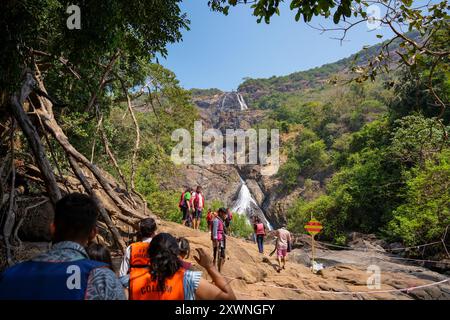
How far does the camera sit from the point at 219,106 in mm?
98438

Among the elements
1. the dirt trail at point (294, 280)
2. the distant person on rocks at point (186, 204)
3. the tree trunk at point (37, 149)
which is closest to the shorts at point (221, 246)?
the dirt trail at point (294, 280)

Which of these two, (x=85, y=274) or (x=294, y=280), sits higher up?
(x=85, y=274)

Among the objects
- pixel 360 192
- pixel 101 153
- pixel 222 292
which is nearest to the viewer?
pixel 222 292

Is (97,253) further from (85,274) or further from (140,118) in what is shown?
(140,118)

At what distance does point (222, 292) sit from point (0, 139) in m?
6.37

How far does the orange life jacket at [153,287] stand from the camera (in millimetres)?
2072

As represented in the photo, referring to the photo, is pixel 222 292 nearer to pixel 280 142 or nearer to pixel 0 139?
pixel 0 139

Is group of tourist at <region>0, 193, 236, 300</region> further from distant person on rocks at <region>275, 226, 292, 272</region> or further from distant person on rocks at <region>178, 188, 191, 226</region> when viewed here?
distant person on rocks at <region>178, 188, 191, 226</region>

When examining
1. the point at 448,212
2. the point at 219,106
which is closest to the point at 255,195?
the point at 448,212

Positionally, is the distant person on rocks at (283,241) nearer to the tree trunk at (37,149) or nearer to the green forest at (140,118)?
the green forest at (140,118)

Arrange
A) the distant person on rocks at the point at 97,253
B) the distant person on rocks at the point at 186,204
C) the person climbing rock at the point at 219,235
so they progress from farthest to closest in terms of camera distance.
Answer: the distant person on rocks at the point at 186,204, the person climbing rock at the point at 219,235, the distant person on rocks at the point at 97,253

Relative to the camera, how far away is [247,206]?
42906mm

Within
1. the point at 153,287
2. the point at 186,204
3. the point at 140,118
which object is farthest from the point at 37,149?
the point at 140,118

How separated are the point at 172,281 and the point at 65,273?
0.79 m
